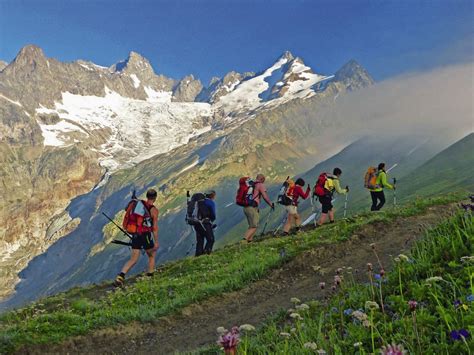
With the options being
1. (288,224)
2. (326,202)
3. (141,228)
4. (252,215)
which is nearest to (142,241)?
(141,228)

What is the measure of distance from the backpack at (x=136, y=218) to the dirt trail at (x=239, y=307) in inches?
224

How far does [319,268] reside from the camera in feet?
43.5

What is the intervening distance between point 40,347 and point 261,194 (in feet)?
51.5

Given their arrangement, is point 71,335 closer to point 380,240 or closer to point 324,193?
point 380,240

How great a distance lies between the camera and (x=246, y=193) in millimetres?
23938

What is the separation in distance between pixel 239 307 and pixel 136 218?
6.92 metres

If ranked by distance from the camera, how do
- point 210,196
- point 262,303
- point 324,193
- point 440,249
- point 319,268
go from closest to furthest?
point 440,249 < point 262,303 < point 319,268 < point 210,196 < point 324,193

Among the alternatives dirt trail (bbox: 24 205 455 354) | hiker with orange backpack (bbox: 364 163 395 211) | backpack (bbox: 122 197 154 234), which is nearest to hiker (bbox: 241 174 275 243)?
hiker with orange backpack (bbox: 364 163 395 211)

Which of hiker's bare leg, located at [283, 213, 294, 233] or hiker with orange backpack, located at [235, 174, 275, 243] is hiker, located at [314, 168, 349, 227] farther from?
hiker with orange backpack, located at [235, 174, 275, 243]

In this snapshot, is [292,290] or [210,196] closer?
[292,290]

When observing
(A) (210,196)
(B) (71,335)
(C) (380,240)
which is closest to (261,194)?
(A) (210,196)

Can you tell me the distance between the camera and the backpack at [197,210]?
21484mm

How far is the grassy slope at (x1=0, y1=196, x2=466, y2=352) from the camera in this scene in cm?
1026

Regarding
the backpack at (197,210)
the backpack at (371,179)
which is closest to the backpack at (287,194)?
the backpack at (197,210)
